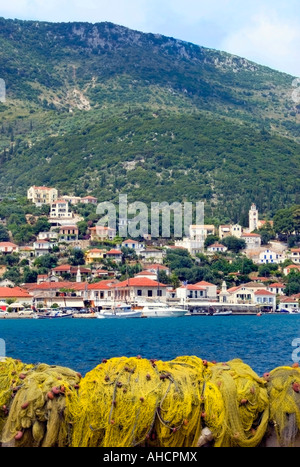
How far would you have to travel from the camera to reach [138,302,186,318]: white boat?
9256 centimetres

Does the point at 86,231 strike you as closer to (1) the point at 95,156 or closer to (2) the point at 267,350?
(1) the point at 95,156

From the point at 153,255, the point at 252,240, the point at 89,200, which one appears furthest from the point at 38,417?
the point at 89,200

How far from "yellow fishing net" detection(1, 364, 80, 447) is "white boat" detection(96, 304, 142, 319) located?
7732cm

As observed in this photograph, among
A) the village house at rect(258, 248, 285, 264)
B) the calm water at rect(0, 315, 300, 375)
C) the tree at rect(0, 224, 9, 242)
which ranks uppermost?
the tree at rect(0, 224, 9, 242)

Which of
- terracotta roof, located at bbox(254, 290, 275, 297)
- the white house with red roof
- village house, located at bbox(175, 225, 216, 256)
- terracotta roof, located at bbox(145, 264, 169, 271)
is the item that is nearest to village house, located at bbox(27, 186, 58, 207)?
the white house with red roof

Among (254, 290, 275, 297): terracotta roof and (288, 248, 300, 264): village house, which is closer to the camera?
(254, 290, 275, 297): terracotta roof

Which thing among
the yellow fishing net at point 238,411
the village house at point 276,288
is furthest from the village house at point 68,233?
the yellow fishing net at point 238,411

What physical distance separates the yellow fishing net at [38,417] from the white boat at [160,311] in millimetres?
79185

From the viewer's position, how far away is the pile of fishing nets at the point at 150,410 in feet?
42.4

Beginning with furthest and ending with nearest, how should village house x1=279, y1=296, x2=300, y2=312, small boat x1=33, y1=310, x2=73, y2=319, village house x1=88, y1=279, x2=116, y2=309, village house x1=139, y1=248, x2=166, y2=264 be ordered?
village house x1=139, y1=248, x2=166, y2=264, village house x1=279, y1=296, x2=300, y2=312, village house x1=88, y1=279, x2=116, y2=309, small boat x1=33, y1=310, x2=73, y2=319

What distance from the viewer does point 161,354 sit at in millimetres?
39000

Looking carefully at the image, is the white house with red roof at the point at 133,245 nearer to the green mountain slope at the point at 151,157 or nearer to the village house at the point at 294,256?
the village house at the point at 294,256

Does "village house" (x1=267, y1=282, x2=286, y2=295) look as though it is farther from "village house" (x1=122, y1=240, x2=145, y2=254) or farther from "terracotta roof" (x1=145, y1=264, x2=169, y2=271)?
"village house" (x1=122, y1=240, x2=145, y2=254)

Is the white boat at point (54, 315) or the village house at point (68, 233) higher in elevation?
the village house at point (68, 233)
